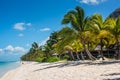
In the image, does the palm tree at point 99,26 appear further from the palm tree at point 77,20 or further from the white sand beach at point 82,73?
the white sand beach at point 82,73

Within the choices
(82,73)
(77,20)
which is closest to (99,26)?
(77,20)

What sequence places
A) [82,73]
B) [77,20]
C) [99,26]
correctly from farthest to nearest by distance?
[99,26]
[77,20]
[82,73]

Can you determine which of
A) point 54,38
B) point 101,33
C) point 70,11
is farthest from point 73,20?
point 54,38

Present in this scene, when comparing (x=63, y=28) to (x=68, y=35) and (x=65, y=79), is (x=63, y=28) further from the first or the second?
(x=65, y=79)

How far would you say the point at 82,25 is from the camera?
29609 millimetres

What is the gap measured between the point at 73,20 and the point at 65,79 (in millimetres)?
15608

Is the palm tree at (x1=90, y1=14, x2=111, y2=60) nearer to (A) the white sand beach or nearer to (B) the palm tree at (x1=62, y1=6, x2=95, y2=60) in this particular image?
(B) the palm tree at (x1=62, y1=6, x2=95, y2=60)

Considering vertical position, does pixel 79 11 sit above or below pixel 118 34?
above

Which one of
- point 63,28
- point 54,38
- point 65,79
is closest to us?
point 65,79

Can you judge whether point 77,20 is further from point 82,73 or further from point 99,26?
point 82,73

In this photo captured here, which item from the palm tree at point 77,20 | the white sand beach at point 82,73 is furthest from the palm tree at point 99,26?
the white sand beach at point 82,73

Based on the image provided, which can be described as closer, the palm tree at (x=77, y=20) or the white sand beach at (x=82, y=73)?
the white sand beach at (x=82, y=73)

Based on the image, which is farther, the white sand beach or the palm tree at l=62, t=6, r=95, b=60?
the palm tree at l=62, t=6, r=95, b=60

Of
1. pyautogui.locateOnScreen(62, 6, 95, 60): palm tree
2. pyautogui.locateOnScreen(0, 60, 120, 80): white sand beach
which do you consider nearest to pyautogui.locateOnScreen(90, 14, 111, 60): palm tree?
pyautogui.locateOnScreen(62, 6, 95, 60): palm tree
